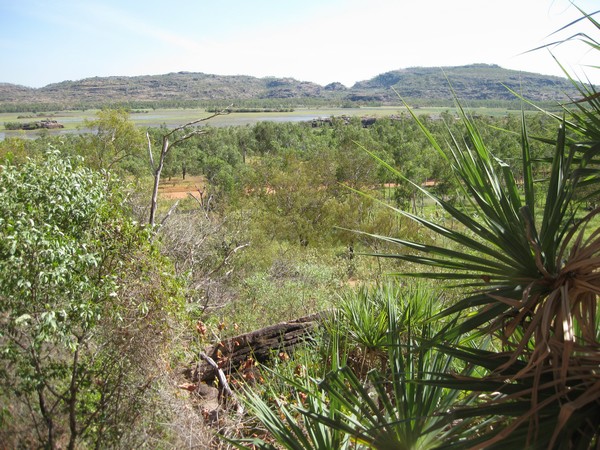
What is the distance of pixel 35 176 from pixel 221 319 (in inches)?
280

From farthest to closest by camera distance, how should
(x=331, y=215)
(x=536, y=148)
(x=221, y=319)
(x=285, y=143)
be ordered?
(x=285, y=143), (x=536, y=148), (x=331, y=215), (x=221, y=319)

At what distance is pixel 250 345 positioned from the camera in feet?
28.8

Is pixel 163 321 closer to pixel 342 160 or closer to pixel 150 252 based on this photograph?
pixel 150 252

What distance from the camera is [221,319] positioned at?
479 inches

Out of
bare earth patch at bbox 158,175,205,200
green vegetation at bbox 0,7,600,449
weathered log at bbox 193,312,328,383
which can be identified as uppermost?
green vegetation at bbox 0,7,600,449

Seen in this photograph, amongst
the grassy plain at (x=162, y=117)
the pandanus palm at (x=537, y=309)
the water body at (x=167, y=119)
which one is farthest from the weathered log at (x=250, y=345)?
the grassy plain at (x=162, y=117)

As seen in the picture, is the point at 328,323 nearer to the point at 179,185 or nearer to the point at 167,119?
the point at 179,185

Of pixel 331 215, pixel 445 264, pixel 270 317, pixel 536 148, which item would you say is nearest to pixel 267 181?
pixel 331 215

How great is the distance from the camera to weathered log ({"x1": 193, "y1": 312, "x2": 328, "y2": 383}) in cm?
852

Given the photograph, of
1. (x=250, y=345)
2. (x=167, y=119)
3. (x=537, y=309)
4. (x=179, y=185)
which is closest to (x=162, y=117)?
(x=167, y=119)

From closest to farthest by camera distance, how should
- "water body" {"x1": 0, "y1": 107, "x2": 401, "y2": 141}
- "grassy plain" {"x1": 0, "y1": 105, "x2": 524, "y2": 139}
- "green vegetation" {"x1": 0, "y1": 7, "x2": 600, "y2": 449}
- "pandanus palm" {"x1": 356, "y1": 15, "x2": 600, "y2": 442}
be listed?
"pandanus palm" {"x1": 356, "y1": 15, "x2": 600, "y2": 442}
"green vegetation" {"x1": 0, "y1": 7, "x2": 600, "y2": 449}
"water body" {"x1": 0, "y1": 107, "x2": 401, "y2": 141}
"grassy plain" {"x1": 0, "y1": 105, "x2": 524, "y2": 139}

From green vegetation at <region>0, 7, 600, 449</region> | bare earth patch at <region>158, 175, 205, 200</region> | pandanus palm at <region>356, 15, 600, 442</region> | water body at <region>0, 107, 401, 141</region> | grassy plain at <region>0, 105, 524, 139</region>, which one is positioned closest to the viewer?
pandanus palm at <region>356, 15, 600, 442</region>

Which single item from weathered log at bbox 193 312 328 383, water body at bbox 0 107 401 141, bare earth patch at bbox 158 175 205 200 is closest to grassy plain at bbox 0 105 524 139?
water body at bbox 0 107 401 141

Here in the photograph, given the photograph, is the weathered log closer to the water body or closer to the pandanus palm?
the pandanus palm
